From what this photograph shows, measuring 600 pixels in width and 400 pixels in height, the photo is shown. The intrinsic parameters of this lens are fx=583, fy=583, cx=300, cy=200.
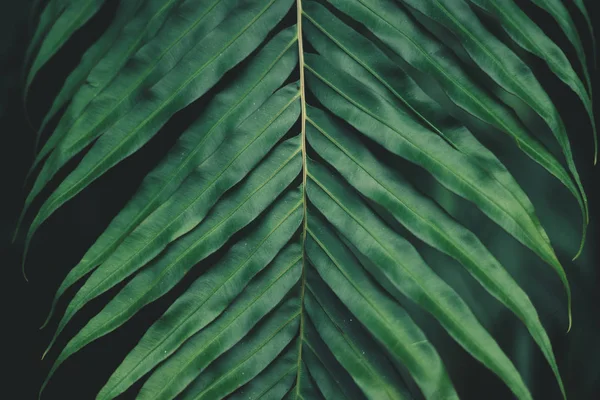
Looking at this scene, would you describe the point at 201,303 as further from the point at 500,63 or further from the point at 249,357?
the point at 500,63

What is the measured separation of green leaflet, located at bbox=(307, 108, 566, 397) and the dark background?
0.82 ft

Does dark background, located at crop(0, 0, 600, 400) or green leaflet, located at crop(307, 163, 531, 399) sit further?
dark background, located at crop(0, 0, 600, 400)

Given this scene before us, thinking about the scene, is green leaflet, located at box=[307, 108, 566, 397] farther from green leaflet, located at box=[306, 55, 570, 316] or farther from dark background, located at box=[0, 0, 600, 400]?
dark background, located at box=[0, 0, 600, 400]

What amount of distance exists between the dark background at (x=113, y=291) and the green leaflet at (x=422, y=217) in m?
0.25

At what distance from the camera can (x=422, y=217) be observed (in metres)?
0.50

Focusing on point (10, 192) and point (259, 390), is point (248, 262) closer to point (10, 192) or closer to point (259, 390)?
point (259, 390)

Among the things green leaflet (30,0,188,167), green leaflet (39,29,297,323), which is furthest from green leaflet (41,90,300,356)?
green leaflet (30,0,188,167)

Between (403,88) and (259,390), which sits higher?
(403,88)

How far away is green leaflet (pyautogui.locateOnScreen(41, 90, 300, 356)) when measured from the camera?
50 cm

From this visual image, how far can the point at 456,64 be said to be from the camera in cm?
52

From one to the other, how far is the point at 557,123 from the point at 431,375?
0.82ft

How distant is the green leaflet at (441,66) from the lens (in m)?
0.51

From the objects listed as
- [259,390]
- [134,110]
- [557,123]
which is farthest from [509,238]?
[134,110]

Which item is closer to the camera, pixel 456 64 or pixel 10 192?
pixel 456 64
